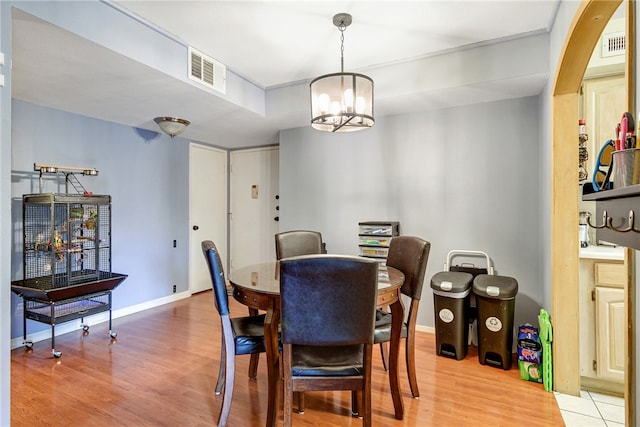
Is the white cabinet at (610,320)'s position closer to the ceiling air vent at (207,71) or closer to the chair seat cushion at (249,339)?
the chair seat cushion at (249,339)

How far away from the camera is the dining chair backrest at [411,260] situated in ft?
7.16

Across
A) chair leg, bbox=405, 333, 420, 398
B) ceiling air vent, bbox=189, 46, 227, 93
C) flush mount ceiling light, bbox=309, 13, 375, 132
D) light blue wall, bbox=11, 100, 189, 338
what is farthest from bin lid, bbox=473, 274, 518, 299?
light blue wall, bbox=11, 100, 189, 338

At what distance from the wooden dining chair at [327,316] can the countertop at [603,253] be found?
5.45ft

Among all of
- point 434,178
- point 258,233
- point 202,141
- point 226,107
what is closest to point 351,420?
point 434,178

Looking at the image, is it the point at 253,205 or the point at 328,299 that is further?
the point at 253,205

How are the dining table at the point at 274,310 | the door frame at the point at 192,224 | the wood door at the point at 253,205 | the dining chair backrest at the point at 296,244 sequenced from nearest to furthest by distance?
1. the dining table at the point at 274,310
2. the dining chair backrest at the point at 296,244
3. the door frame at the point at 192,224
4. the wood door at the point at 253,205

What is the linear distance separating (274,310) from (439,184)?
2284 mm

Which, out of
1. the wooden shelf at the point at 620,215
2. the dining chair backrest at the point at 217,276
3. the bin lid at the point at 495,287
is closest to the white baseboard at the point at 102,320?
the bin lid at the point at 495,287

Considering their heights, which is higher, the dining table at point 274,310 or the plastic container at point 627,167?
the plastic container at point 627,167

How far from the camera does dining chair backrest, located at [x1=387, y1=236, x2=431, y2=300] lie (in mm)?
2182

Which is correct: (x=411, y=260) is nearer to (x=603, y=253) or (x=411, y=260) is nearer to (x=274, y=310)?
(x=274, y=310)

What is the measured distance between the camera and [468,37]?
2.62 metres

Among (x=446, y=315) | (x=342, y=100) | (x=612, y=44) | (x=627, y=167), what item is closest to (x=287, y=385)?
(x=627, y=167)

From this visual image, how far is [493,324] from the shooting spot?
2625 mm
